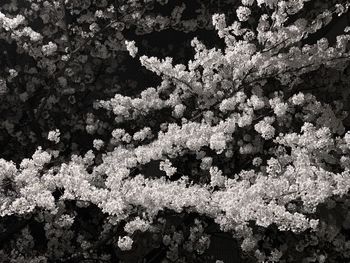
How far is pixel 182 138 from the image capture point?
596 cm

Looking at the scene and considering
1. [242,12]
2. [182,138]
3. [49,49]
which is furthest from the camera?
[49,49]

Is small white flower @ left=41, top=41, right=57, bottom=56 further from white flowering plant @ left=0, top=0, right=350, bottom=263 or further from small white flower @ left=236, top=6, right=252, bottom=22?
small white flower @ left=236, top=6, right=252, bottom=22

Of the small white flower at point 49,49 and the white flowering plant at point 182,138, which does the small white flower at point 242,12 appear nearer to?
the white flowering plant at point 182,138

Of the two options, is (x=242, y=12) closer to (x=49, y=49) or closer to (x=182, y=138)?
(x=182, y=138)

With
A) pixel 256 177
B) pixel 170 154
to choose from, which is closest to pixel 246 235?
pixel 256 177

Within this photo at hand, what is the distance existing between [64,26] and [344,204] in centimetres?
477

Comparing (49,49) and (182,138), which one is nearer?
(182,138)

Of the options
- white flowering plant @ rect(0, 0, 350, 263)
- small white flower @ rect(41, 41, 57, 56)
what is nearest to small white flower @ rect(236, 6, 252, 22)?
white flowering plant @ rect(0, 0, 350, 263)

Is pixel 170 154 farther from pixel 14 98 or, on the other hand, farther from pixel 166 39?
pixel 166 39

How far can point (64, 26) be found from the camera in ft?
27.0

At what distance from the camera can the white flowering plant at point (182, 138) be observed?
16.5ft

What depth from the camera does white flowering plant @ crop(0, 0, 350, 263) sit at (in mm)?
5035

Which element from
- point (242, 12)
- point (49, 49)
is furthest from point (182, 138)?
point (49, 49)

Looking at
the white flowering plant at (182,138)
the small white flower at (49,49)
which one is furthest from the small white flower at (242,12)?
the small white flower at (49,49)
